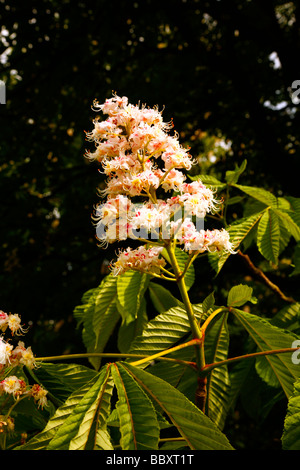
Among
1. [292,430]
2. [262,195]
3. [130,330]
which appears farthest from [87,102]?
[292,430]

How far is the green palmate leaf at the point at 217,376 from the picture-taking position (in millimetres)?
1434

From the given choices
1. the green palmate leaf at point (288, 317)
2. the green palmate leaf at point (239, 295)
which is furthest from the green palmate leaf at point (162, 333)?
the green palmate leaf at point (288, 317)

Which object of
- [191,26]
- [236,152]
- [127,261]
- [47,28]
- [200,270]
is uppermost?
[191,26]

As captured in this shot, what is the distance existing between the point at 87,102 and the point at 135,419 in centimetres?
416

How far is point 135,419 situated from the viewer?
2.96ft

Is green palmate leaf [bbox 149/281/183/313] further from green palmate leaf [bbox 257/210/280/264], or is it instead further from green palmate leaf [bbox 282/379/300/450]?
green palmate leaf [bbox 282/379/300/450]

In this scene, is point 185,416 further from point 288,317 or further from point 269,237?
point 288,317

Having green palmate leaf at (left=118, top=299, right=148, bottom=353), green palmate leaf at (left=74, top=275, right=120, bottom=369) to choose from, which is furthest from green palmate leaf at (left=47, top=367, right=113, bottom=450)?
green palmate leaf at (left=118, top=299, right=148, bottom=353)

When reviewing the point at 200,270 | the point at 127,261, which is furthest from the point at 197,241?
the point at 200,270

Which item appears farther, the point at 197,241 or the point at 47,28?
the point at 47,28

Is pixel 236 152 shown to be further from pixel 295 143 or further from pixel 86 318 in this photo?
pixel 86 318

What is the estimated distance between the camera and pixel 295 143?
4434 millimetres

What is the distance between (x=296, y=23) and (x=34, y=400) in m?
4.73
